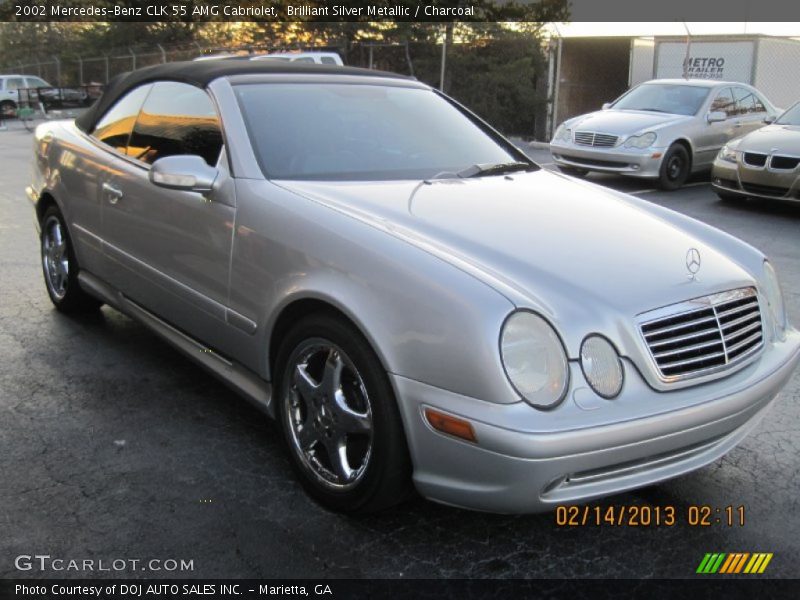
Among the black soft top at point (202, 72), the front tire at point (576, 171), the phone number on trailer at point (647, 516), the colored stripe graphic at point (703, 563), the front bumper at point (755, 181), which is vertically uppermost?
the black soft top at point (202, 72)

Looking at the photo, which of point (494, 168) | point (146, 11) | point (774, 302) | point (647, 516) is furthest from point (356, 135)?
point (146, 11)

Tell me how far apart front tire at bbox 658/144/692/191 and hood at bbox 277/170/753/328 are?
782 centimetres

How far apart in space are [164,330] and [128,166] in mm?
864

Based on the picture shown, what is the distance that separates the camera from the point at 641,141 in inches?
427

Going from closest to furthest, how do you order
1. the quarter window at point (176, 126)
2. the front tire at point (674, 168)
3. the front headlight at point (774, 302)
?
the front headlight at point (774, 302), the quarter window at point (176, 126), the front tire at point (674, 168)

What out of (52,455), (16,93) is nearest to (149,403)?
(52,455)

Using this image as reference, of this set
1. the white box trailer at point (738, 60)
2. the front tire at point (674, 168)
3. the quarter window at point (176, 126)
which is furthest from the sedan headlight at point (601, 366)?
the white box trailer at point (738, 60)

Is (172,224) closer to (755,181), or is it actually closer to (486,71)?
(755,181)

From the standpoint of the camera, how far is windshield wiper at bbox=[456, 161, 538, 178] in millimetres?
3773

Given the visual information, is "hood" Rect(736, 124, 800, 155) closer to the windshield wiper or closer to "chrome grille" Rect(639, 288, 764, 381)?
the windshield wiper

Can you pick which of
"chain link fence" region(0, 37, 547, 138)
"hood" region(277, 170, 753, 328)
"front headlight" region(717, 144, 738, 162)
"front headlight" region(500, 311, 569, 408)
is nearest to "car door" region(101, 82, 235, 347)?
"hood" region(277, 170, 753, 328)

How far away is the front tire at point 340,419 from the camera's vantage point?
2639 mm

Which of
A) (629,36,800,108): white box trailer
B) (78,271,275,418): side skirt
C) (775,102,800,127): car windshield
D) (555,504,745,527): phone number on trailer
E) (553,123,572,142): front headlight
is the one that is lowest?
(555,504,745,527): phone number on trailer

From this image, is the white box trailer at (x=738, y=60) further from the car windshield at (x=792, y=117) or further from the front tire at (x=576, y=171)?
the car windshield at (x=792, y=117)
